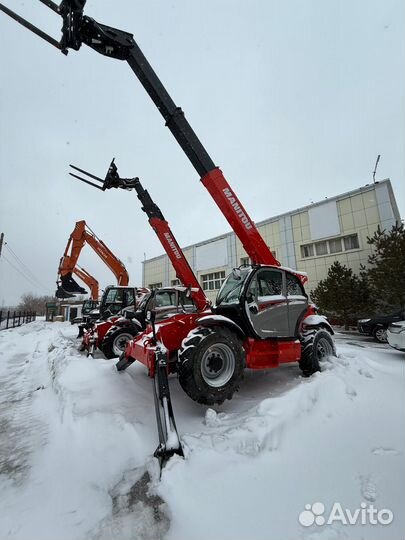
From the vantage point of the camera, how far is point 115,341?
7.51 meters

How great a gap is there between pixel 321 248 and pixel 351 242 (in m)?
1.96

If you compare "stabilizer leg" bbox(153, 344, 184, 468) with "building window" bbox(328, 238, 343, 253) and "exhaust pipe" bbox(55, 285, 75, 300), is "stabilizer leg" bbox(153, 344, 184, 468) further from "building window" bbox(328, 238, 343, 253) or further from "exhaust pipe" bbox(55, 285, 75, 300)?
"building window" bbox(328, 238, 343, 253)

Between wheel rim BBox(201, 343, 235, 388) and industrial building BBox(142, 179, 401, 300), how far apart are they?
16234 mm

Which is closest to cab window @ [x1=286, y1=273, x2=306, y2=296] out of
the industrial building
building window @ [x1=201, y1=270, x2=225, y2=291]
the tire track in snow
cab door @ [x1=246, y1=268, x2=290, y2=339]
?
cab door @ [x1=246, y1=268, x2=290, y2=339]

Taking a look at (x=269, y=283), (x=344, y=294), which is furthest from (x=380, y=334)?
(x=269, y=283)

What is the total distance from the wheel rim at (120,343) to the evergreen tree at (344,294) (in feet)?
41.8

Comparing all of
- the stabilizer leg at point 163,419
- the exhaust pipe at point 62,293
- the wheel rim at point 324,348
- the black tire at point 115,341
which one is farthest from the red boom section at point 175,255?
the exhaust pipe at point 62,293

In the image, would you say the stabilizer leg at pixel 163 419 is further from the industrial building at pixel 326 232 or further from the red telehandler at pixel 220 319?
the industrial building at pixel 326 232

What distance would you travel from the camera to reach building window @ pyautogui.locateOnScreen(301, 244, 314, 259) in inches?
765

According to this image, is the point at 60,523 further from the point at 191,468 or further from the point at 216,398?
the point at 216,398

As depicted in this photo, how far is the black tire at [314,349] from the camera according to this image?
191 inches

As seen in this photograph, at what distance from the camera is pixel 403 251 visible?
13.0 meters

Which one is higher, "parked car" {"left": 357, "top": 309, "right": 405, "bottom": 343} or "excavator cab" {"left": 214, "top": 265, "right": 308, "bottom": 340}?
"excavator cab" {"left": 214, "top": 265, "right": 308, "bottom": 340}

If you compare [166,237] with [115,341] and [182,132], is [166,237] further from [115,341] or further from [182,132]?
[182,132]
